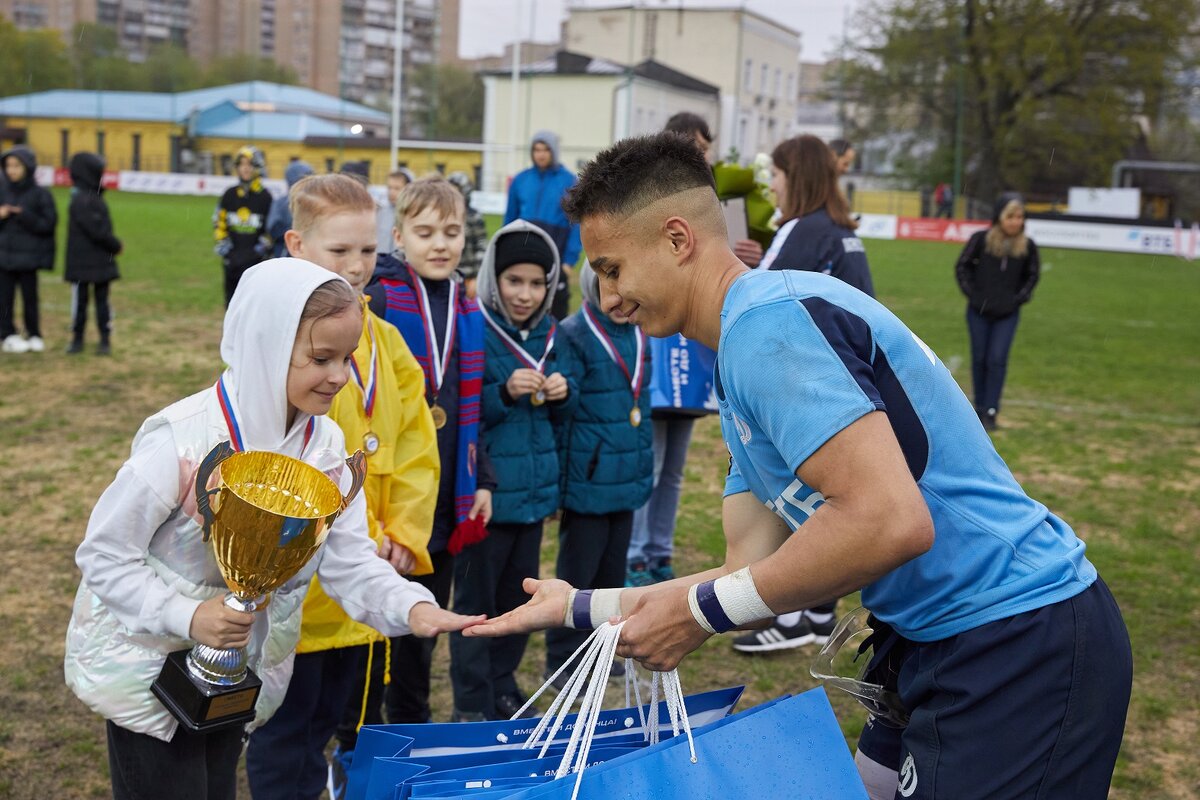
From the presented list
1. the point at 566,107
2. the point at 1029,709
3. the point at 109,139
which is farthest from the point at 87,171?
the point at 109,139

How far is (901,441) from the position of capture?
2.07 m

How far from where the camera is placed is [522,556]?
475 centimetres

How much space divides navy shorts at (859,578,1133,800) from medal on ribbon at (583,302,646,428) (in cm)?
303

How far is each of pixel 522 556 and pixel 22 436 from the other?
5634 millimetres

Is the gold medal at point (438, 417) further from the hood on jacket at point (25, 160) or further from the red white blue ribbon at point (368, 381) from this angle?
the hood on jacket at point (25, 160)

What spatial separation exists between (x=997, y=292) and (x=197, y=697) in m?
9.43

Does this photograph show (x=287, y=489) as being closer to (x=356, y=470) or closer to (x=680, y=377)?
(x=356, y=470)

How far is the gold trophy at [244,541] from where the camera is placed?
228cm

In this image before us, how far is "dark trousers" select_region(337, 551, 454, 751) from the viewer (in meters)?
4.20

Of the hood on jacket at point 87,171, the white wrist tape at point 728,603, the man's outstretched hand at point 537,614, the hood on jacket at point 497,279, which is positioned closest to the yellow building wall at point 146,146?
the hood on jacket at point 87,171

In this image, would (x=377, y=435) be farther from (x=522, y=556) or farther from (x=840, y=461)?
(x=840, y=461)

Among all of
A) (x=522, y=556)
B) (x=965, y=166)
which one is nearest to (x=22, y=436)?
(x=522, y=556)

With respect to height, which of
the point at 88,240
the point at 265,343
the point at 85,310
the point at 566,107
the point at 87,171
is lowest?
the point at 85,310

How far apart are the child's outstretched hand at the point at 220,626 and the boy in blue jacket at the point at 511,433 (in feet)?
6.61
